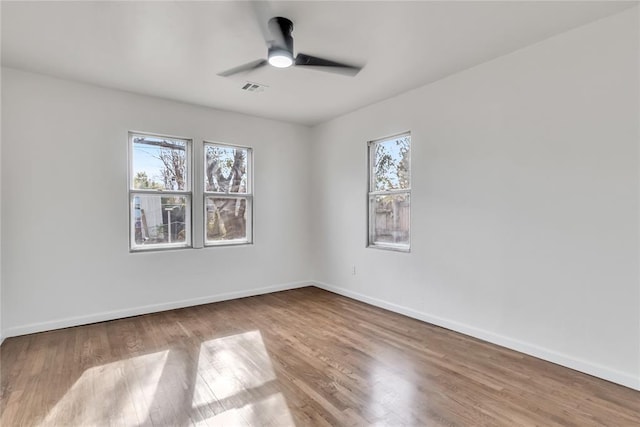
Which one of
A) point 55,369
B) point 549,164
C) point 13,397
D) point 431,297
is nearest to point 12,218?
point 55,369

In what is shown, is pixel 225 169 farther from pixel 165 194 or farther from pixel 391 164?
pixel 391 164

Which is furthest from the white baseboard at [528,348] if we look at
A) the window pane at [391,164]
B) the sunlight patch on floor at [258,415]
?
the sunlight patch on floor at [258,415]

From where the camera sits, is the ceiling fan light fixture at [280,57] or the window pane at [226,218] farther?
the window pane at [226,218]

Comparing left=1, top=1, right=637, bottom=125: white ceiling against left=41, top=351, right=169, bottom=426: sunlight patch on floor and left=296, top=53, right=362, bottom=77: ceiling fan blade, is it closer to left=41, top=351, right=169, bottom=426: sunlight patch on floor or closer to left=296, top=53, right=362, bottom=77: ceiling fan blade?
left=296, top=53, right=362, bottom=77: ceiling fan blade

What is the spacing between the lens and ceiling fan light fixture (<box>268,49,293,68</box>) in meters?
2.29

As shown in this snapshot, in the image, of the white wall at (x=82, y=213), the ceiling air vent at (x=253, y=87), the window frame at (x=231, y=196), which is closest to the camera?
the white wall at (x=82, y=213)

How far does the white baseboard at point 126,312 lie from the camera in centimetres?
328

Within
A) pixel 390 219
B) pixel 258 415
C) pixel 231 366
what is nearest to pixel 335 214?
pixel 390 219

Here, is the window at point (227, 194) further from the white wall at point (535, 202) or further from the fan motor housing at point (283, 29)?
the fan motor housing at point (283, 29)

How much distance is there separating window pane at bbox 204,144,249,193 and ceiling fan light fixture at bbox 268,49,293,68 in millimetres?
2437

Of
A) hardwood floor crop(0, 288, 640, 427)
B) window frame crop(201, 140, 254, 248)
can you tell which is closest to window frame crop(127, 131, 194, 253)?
window frame crop(201, 140, 254, 248)

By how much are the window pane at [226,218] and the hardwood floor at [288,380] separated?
1392mm

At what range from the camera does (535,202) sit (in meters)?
2.77

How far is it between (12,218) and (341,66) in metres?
3.46
